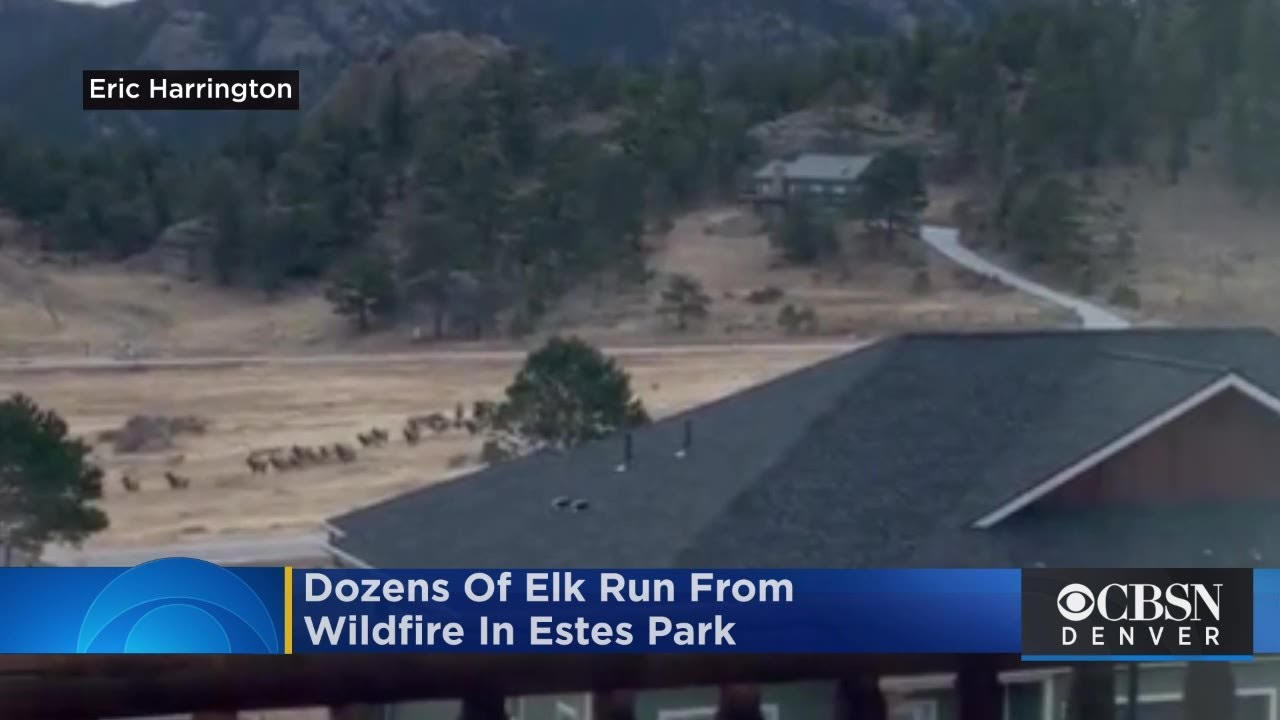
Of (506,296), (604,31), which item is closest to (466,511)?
(506,296)

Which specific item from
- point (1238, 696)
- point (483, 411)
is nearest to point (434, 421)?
point (483, 411)

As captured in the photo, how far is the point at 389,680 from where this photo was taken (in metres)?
2.00

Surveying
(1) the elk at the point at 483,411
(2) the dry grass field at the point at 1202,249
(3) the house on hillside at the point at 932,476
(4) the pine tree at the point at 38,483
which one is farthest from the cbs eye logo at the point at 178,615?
(2) the dry grass field at the point at 1202,249

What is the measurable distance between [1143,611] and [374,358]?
5.86 feet

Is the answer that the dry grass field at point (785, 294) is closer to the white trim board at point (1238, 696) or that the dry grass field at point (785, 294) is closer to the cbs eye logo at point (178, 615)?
the white trim board at point (1238, 696)

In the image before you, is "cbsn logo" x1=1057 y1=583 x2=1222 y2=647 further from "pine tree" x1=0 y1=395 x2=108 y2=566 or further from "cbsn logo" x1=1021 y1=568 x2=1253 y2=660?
"pine tree" x1=0 y1=395 x2=108 y2=566

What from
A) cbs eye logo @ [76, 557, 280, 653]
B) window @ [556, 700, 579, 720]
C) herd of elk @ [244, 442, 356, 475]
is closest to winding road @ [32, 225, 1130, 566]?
herd of elk @ [244, 442, 356, 475]

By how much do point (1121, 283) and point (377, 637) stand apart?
178 cm

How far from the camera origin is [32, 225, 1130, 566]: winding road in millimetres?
3221

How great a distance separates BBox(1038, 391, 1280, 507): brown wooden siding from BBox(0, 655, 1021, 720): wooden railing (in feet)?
2.74

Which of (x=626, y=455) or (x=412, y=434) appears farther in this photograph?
(x=412, y=434)

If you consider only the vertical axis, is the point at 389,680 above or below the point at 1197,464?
below

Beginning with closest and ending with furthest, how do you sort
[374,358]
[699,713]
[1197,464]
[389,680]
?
1. [389,680]
2. [699,713]
3. [1197,464]
4. [374,358]

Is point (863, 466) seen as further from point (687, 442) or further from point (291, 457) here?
point (291, 457)
